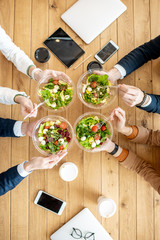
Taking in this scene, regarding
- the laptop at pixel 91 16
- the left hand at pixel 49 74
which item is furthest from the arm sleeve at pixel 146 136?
the laptop at pixel 91 16

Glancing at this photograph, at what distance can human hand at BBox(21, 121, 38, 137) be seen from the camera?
1.64 m

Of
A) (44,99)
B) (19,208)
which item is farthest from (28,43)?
(19,208)

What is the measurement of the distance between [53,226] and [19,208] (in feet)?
1.00

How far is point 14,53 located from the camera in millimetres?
1646

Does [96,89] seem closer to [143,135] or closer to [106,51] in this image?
[106,51]

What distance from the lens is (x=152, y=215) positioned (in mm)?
A: 1753

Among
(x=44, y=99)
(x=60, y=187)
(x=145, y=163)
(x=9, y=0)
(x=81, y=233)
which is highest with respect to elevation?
(x=9, y=0)

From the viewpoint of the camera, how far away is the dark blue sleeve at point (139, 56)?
1645mm

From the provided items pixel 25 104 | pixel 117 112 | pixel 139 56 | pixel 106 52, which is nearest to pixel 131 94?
pixel 117 112

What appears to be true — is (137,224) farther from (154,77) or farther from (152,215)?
(154,77)

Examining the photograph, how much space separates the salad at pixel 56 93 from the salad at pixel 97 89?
0.12 metres

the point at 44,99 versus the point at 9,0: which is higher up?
the point at 9,0

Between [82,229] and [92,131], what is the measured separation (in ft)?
2.58

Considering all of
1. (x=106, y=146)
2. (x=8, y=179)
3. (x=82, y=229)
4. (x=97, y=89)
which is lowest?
(x=82, y=229)
